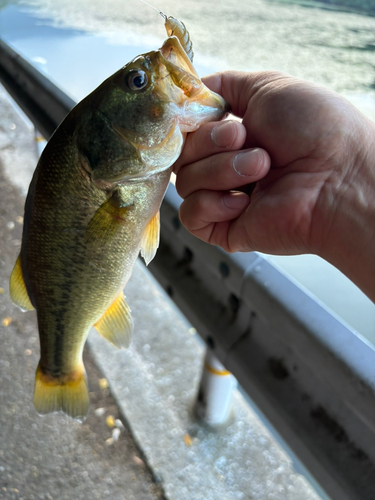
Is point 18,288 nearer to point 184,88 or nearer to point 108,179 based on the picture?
point 108,179

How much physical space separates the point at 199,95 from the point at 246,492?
1990mm

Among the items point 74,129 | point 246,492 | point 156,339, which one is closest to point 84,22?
point 156,339

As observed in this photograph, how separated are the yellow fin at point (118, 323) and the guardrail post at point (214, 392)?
61cm

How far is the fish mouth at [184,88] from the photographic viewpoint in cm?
104

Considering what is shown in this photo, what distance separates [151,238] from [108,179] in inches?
10.3

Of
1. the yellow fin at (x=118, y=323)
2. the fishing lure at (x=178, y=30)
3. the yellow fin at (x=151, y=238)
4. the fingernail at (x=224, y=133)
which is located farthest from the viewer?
the yellow fin at (x=118, y=323)

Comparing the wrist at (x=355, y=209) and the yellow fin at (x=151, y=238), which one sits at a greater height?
the wrist at (x=355, y=209)

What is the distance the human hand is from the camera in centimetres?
118

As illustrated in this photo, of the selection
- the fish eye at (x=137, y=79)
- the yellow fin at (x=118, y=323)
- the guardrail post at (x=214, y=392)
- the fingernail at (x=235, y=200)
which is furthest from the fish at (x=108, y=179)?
the guardrail post at (x=214, y=392)

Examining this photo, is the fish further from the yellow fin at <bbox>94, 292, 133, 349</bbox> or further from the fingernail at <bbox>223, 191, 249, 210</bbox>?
the fingernail at <bbox>223, 191, 249, 210</bbox>

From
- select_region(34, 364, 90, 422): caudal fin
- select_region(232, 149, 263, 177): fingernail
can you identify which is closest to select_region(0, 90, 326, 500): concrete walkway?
select_region(34, 364, 90, 422): caudal fin

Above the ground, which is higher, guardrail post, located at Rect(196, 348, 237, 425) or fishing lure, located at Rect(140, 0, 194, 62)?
fishing lure, located at Rect(140, 0, 194, 62)

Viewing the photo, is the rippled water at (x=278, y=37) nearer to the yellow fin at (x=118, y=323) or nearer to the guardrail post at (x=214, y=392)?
the yellow fin at (x=118, y=323)

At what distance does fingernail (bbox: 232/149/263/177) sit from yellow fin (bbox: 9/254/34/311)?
2.70ft
